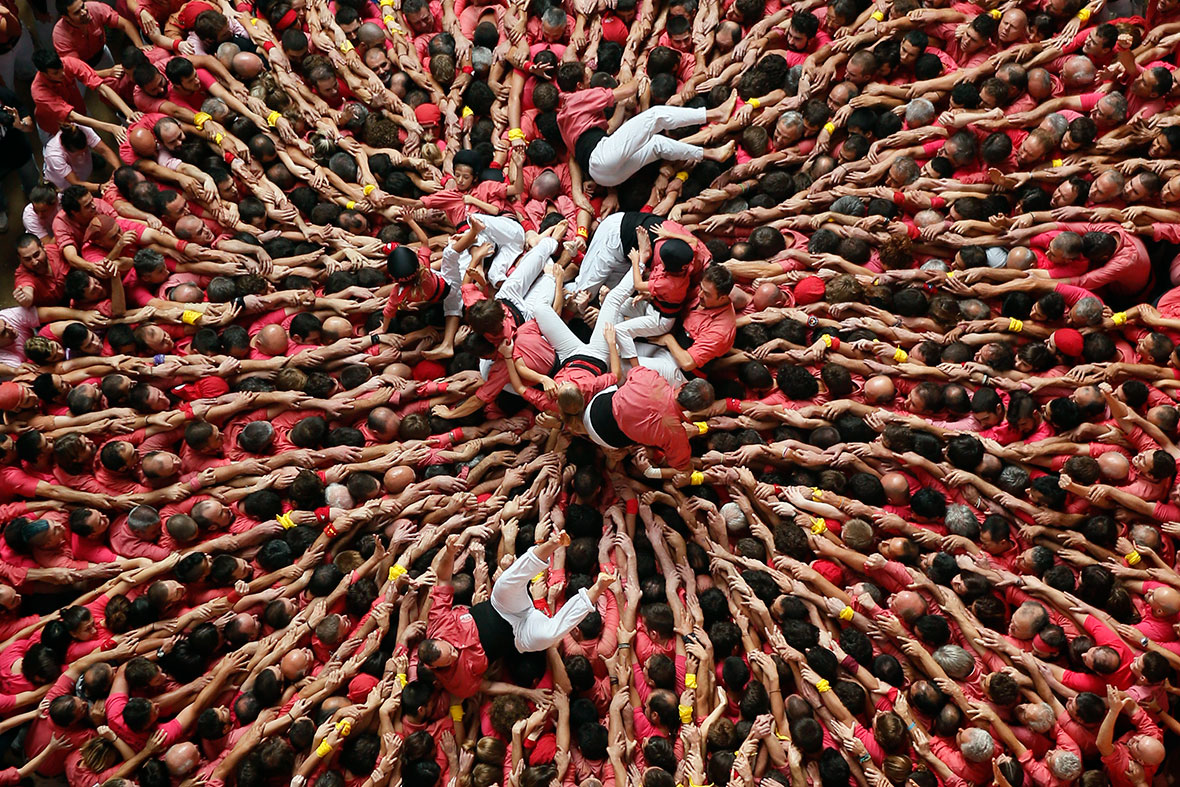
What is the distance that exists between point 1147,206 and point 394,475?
7.12m

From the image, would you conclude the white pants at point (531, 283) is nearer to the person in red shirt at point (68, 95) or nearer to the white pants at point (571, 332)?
the white pants at point (571, 332)

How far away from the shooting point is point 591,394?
841 centimetres

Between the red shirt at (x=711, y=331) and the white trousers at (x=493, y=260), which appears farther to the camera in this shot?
the white trousers at (x=493, y=260)

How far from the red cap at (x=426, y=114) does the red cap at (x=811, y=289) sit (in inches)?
159

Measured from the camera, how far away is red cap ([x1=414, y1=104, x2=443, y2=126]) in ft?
32.3

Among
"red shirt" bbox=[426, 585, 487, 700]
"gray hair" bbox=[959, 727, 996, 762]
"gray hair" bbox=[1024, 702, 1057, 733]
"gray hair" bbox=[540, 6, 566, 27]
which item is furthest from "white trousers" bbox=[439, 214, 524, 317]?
"gray hair" bbox=[1024, 702, 1057, 733]

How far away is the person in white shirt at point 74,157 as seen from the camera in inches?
365

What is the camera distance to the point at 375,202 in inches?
371

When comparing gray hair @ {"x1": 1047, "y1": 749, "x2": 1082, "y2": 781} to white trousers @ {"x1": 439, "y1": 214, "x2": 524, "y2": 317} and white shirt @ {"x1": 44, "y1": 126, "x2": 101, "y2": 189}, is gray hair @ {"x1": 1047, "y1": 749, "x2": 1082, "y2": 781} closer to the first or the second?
white trousers @ {"x1": 439, "y1": 214, "x2": 524, "y2": 317}

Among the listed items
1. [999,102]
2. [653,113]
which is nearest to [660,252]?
[653,113]

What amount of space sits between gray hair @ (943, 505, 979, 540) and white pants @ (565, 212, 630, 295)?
368 centimetres

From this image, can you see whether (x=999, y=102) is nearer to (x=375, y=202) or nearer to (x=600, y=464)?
(x=600, y=464)

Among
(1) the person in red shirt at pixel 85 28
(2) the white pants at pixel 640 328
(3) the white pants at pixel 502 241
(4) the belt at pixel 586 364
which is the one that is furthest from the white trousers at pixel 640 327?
(1) the person in red shirt at pixel 85 28

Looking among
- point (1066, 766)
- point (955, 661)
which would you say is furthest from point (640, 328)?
point (1066, 766)
